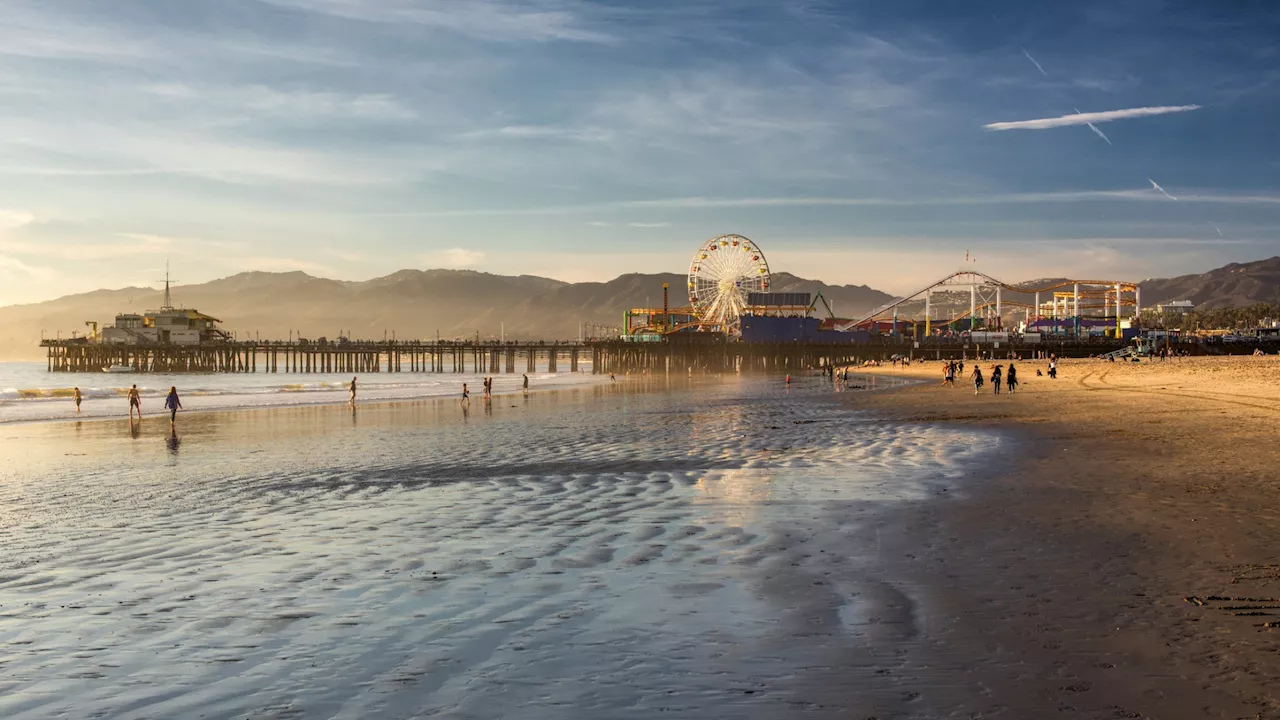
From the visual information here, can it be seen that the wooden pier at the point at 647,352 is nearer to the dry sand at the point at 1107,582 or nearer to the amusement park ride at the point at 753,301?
the amusement park ride at the point at 753,301

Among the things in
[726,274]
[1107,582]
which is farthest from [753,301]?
[1107,582]

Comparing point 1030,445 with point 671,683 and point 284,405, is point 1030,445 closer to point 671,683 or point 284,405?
point 671,683

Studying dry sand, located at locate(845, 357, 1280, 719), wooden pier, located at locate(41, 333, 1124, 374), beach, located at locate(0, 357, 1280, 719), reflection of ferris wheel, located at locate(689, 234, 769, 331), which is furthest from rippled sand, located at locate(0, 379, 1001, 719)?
reflection of ferris wheel, located at locate(689, 234, 769, 331)

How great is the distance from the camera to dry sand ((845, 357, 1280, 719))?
5656 mm

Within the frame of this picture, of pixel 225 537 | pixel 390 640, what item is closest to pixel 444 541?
pixel 225 537

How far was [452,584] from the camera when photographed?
8.66m

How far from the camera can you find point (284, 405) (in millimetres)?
43719

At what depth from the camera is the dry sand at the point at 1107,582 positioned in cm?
566

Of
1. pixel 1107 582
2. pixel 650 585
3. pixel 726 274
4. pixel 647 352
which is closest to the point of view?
pixel 1107 582

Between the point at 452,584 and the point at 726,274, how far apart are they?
455 feet

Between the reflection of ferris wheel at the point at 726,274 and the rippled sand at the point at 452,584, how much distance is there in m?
125

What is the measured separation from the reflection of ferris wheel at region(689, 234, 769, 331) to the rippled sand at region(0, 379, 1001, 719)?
125 m

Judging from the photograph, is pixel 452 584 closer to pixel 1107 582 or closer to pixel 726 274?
pixel 1107 582

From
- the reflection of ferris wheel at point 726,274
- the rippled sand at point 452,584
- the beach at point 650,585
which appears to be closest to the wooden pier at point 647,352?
the reflection of ferris wheel at point 726,274
